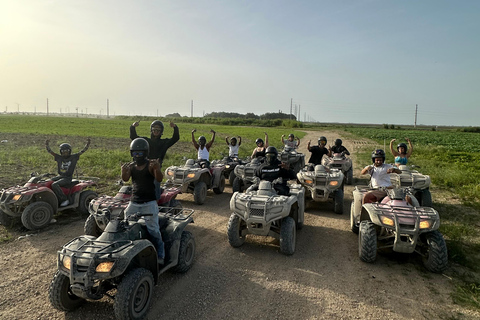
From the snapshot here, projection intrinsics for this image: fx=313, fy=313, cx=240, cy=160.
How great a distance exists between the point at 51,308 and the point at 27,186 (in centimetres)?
416

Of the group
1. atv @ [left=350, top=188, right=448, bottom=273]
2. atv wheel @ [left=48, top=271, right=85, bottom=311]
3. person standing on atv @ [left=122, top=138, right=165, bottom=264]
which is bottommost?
atv wheel @ [left=48, top=271, right=85, bottom=311]

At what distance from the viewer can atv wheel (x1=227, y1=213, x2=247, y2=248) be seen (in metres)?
6.20

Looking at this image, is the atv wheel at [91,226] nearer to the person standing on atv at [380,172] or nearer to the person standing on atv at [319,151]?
the person standing on atv at [380,172]

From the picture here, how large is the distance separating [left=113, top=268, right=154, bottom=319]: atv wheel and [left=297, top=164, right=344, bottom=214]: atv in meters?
5.85

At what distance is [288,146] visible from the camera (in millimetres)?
16547

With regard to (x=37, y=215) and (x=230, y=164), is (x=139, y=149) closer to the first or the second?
(x=37, y=215)

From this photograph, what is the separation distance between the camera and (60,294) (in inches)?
152

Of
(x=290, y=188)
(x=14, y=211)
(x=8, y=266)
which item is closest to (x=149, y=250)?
(x=8, y=266)

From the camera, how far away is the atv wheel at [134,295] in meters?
3.64

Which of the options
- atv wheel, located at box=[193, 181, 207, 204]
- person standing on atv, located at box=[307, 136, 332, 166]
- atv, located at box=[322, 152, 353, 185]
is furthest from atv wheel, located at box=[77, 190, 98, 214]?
atv, located at box=[322, 152, 353, 185]

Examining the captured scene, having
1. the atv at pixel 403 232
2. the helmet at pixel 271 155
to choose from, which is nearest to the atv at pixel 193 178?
the helmet at pixel 271 155

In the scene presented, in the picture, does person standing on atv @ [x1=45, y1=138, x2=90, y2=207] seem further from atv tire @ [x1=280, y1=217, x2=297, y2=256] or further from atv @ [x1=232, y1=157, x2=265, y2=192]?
atv tire @ [x1=280, y1=217, x2=297, y2=256]

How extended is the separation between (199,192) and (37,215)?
13.6ft

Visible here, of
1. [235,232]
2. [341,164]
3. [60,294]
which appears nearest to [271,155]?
[235,232]
